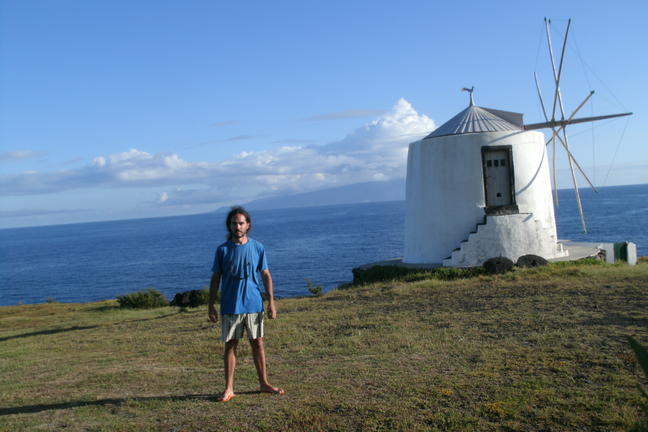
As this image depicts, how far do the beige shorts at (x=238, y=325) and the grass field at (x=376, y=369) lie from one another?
666 mm

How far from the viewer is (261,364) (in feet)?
19.8

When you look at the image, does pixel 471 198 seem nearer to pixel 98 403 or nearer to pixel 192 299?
pixel 192 299

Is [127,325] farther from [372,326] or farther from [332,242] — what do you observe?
[332,242]

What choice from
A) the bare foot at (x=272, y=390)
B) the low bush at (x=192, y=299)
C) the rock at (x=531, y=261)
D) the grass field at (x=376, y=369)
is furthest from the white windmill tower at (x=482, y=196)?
the bare foot at (x=272, y=390)

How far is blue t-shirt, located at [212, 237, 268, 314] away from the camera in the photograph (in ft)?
19.3

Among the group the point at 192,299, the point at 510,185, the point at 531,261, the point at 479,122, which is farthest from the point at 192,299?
the point at 479,122

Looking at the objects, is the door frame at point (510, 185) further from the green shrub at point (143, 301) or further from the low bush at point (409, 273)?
the green shrub at point (143, 301)

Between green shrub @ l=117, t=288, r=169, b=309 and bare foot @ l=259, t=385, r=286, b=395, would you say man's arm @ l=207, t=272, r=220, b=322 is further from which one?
green shrub @ l=117, t=288, r=169, b=309

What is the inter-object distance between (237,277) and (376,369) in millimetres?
2196

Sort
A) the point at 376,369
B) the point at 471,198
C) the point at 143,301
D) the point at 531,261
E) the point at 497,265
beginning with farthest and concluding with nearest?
the point at 143,301 → the point at 471,198 → the point at 531,261 → the point at 497,265 → the point at 376,369

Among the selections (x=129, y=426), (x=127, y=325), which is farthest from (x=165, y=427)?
(x=127, y=325)

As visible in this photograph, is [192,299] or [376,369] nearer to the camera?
[376,369]

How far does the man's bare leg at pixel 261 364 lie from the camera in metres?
5.97

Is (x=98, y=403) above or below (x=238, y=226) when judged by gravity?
below
